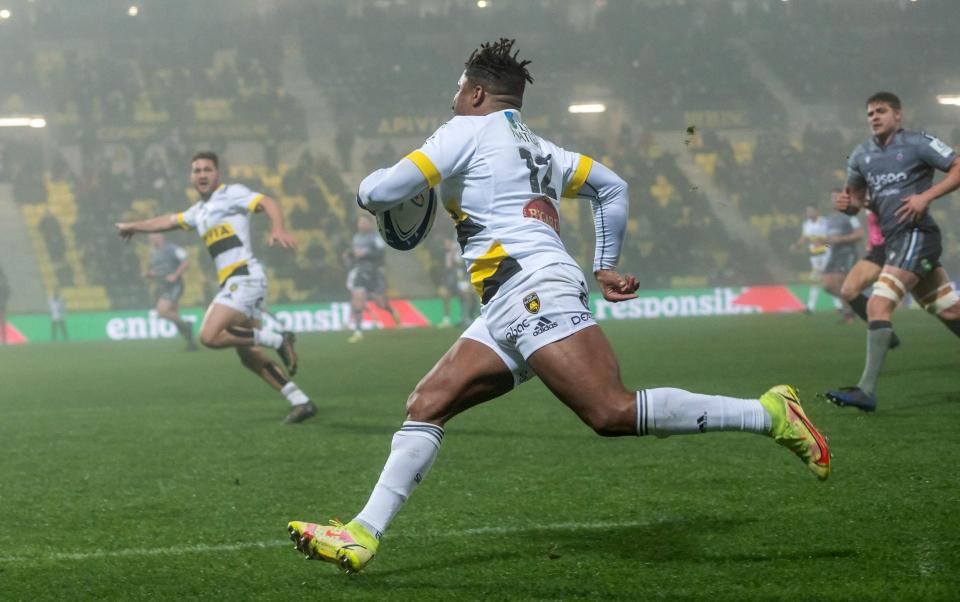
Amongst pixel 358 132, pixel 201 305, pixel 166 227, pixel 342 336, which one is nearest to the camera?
pixel 166 227

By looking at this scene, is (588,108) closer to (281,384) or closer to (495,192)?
(281,384)

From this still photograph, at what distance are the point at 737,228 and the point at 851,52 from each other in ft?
25.2

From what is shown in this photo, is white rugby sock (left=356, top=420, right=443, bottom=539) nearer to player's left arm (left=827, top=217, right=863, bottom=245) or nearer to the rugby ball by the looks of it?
the rugby ball

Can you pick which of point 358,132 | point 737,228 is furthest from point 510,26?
point 737,228

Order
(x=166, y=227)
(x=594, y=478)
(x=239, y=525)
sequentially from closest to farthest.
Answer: (x=239, y=525) → (x=594, y=478) → (x=166, y=227)

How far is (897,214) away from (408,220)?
507 cm

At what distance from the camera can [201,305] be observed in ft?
87.0

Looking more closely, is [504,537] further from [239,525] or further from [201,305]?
[201,305]

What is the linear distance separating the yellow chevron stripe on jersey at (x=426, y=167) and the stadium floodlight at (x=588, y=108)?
29.1 meters

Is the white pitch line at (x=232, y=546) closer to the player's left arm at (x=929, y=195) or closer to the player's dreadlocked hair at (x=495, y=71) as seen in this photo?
the player's dreadlocked hair at (x=495, y=71)

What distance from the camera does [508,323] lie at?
417 cm

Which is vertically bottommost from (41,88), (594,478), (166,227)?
(594,478)

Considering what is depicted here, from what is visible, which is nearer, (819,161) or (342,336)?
(342,336)

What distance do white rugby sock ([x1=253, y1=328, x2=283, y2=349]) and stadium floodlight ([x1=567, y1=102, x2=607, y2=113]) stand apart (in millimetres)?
23758
